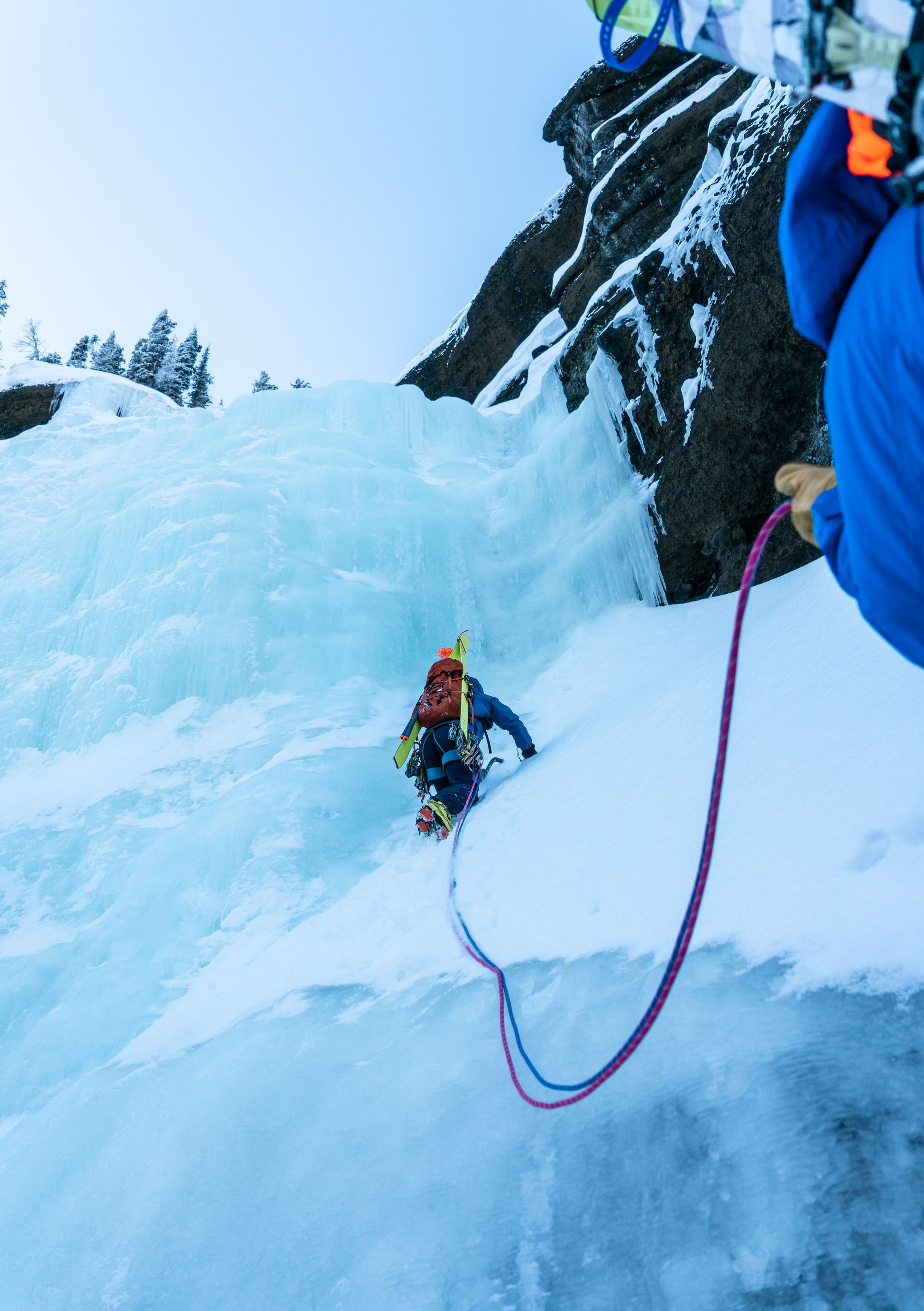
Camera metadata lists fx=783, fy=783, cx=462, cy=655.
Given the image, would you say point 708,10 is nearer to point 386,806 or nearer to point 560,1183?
point 560,1183

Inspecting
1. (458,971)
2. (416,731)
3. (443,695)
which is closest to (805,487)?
(458,971)

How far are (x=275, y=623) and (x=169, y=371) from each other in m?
23.6

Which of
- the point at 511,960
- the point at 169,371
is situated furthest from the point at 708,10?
the point at 169,371

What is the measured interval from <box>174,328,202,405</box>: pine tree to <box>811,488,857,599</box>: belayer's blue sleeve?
28.8 meters

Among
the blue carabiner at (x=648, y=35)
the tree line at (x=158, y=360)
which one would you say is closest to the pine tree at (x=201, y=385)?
the tree line at (x=158, y=360)

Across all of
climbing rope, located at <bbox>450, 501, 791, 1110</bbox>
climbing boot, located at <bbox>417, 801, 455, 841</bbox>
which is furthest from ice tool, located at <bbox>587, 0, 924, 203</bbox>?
climbing boot, located at <bbox>417, 801, 455, 841</bbox>

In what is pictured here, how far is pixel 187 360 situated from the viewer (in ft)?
94.4

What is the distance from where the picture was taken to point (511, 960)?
2.71 meters

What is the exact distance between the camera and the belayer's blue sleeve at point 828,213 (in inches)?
51.0

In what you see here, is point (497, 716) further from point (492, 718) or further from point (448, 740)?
point (448, 740)

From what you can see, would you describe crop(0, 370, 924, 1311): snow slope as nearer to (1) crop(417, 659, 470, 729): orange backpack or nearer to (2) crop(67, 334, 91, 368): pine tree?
(1) crop(417, 659, 470, 729): orange backpack

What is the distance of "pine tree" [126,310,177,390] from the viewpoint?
91.1 ft

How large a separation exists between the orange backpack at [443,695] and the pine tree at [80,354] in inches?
1169

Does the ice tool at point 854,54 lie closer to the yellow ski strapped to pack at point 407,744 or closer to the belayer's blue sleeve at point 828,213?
the belayer's blue sleeve at point 828,213
